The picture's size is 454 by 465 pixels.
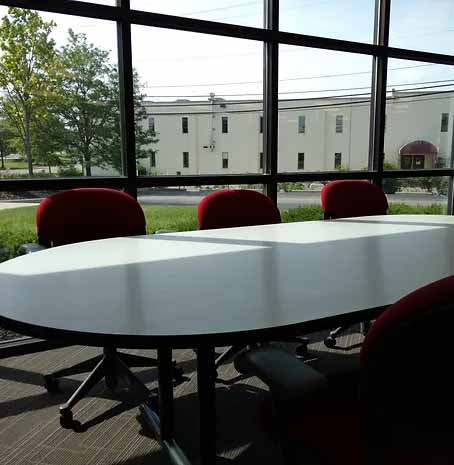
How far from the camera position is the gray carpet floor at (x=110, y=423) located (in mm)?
1777

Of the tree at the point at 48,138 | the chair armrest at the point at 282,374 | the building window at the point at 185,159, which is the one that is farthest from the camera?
Result: the building window at the point at 185,159

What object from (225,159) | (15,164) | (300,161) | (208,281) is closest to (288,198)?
(300,161)

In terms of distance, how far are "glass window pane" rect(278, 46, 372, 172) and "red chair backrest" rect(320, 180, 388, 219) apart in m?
0.74

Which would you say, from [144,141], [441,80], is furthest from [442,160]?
[144,141]

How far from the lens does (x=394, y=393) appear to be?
0.69m

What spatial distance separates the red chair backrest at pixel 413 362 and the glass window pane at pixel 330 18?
10.8 feet

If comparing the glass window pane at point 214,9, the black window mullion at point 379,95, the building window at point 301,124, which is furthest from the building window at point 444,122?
the glass window pane at point 214,9

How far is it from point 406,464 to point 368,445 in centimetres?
8

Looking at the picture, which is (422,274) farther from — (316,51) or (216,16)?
(316,51)

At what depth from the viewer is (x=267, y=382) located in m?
Answer: 0.92

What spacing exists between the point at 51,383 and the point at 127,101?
1748mm

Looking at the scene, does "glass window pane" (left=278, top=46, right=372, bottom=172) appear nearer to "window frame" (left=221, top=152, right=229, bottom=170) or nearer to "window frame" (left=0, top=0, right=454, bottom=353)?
"window frame" (left=0, top=0, right=454, bottom=353)

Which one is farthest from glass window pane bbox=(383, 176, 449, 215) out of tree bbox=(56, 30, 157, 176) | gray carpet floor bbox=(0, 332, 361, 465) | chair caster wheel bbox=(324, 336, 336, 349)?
tree bbox=(56, 30, 157, 176)

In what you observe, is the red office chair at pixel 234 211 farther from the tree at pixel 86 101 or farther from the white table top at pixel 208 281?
the tree at pixel 86 101
